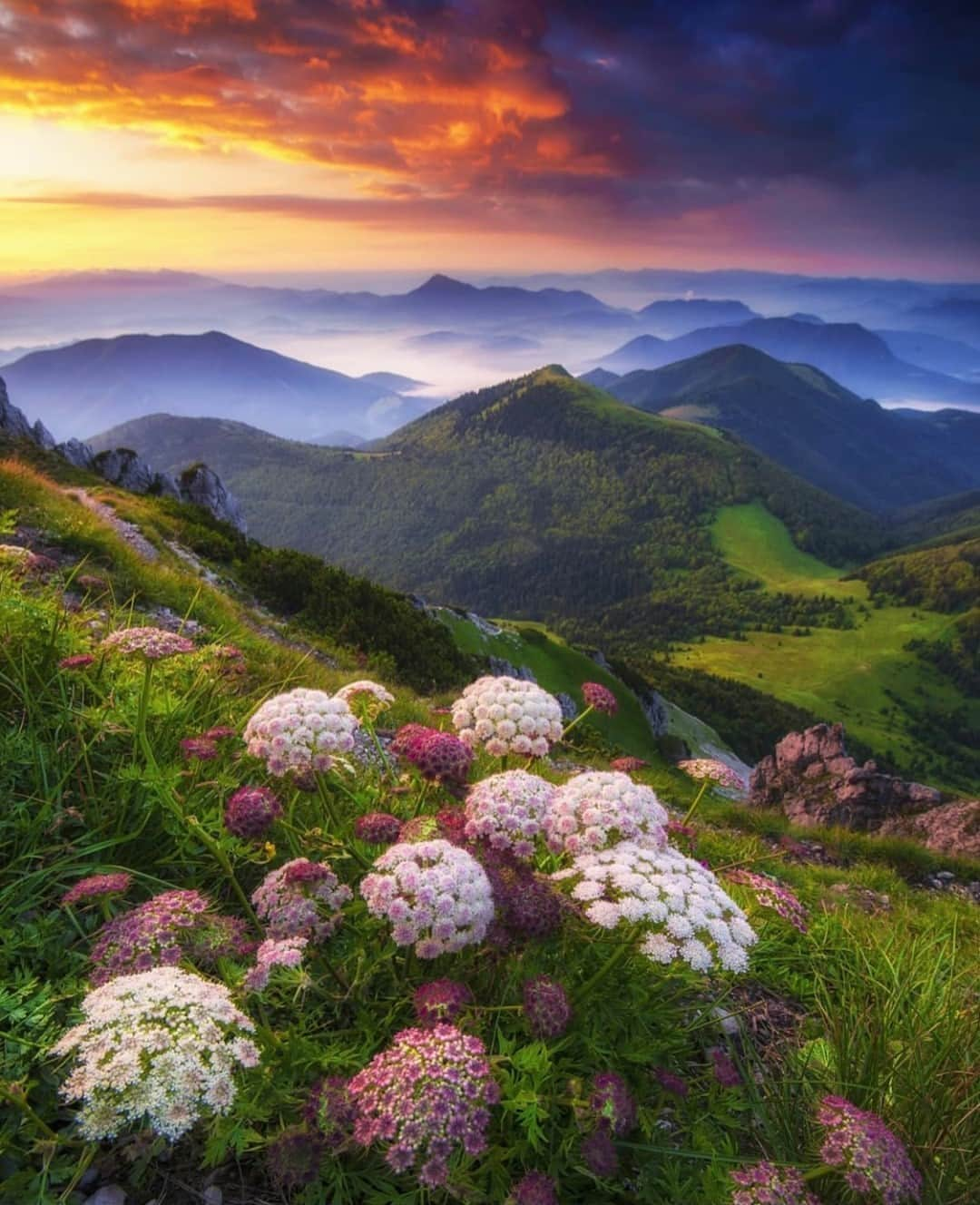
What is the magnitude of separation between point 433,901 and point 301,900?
806 millimetres

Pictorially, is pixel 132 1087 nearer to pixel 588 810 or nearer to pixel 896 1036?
pixel 588 810

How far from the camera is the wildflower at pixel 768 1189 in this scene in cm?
292

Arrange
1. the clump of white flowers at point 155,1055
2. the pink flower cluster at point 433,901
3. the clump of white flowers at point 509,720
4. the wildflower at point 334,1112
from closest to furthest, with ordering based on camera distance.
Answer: the clump of white flowers at point 155,1055, the wildflower at point 334,1112, the pink flower cluster at point 433,901, the clump of white flowers at point 509,720

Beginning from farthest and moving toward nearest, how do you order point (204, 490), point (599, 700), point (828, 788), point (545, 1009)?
point (204, 490) → point (828, 788) → point (599, 700) → point (545, 1009)

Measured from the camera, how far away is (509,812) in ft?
13.6

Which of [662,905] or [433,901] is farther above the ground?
[433,901]

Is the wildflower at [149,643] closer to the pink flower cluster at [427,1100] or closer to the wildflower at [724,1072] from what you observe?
the pink flower cluster at [427,1100]

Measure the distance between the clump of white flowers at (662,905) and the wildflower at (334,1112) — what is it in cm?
139

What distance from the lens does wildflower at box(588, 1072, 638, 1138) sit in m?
2.99

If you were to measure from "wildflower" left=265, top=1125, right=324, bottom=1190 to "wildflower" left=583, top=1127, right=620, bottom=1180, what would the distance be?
1.16 meters

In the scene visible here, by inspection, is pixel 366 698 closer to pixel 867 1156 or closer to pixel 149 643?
pixel 149 643

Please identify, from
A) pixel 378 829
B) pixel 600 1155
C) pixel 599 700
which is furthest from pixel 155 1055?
pixel 599 700

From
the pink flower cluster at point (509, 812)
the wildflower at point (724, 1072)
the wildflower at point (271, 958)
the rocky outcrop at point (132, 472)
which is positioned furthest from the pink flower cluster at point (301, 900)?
the rocky outcrop at point (132, 472)

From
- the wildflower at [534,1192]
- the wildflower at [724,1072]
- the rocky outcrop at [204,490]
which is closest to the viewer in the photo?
the wildflower at [534,1192]
